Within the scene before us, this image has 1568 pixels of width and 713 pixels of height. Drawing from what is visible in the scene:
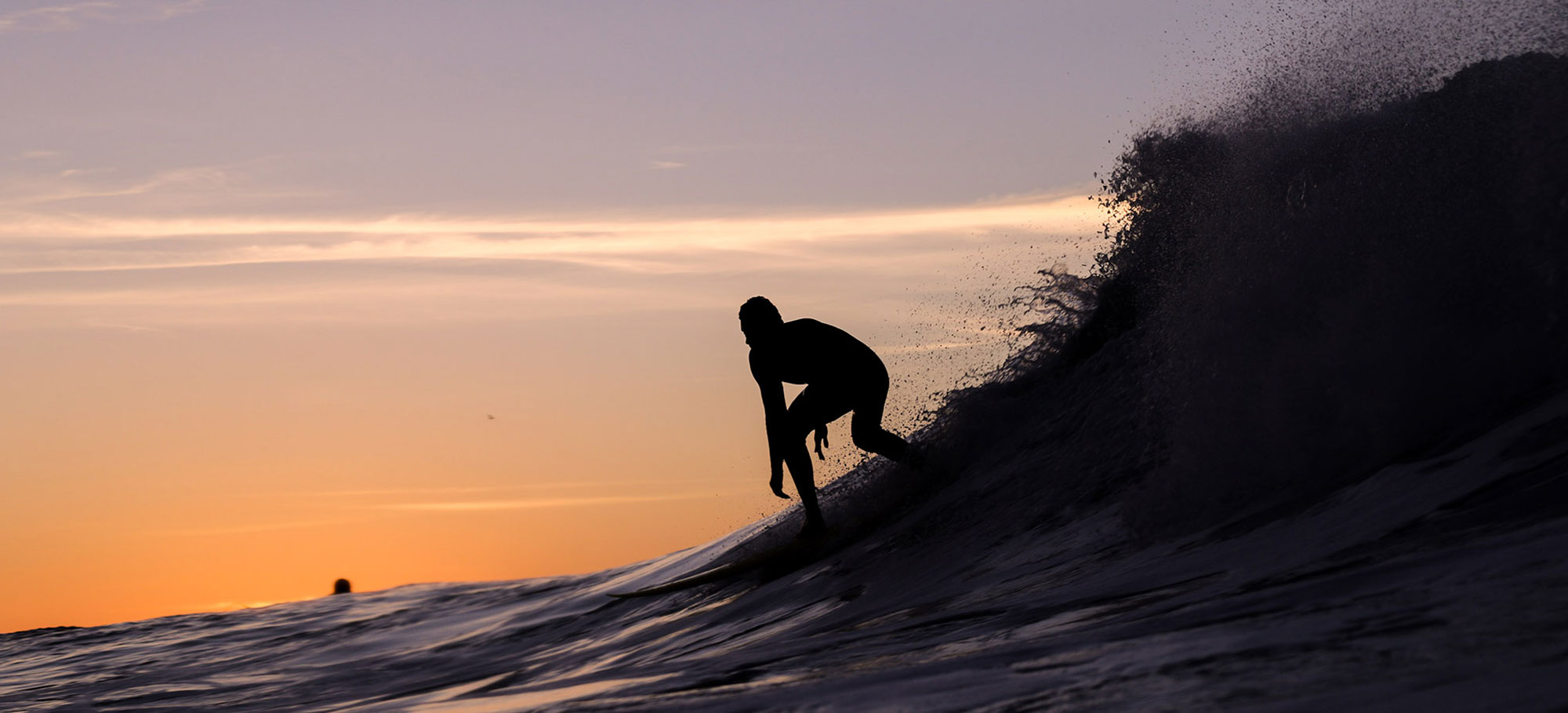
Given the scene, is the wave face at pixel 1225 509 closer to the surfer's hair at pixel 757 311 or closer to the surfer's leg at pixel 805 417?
the surfer's leg at pixel 805 417

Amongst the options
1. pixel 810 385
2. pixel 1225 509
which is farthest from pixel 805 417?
pixel 1225 509

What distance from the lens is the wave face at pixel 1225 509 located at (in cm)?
343

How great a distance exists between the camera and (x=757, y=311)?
7969mm

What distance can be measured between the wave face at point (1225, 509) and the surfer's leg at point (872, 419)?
21.6 inches

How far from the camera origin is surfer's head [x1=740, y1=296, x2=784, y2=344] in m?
7.98

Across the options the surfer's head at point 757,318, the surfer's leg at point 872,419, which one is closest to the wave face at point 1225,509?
the surfer's leg at point 872,419

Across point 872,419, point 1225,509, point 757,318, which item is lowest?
point 1225,509

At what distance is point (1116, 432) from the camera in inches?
344

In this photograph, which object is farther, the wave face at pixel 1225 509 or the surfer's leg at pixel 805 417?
the surfer's leg at pixel 805 417

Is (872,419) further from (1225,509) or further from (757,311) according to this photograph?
(1225,509)

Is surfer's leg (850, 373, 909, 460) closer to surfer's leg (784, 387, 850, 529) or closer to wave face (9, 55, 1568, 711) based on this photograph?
surfer's leg (784, 387, 850, 529)

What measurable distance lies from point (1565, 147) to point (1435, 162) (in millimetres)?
722

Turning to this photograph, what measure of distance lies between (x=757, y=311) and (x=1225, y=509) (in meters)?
3.01

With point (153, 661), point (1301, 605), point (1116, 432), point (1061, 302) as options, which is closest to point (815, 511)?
point (1116, 432)
